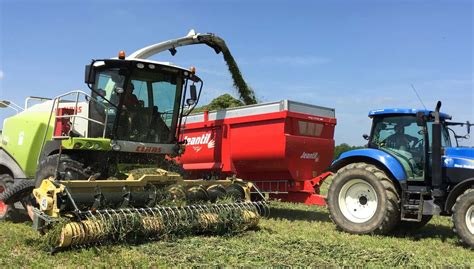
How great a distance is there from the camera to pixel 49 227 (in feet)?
16.1

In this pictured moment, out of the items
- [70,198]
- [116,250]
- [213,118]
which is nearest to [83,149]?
[70,198]

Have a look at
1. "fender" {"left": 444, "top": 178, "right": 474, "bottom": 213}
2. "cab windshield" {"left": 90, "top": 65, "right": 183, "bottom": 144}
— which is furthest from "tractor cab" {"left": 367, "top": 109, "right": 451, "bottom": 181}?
"cab windshield" {"left": 90, "top": 65, "right": 183, "bottom": 144}

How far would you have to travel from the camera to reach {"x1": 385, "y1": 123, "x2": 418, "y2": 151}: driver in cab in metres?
6.72

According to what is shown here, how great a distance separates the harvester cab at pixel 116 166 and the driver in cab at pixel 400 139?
2.03 m

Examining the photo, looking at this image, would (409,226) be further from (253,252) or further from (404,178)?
(253,252)

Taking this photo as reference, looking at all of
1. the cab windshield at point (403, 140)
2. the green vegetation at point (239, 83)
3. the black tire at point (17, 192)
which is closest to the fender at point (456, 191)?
the cab windshield at point (403, 140)

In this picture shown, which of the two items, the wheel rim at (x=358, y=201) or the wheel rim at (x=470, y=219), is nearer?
the wheel rim at (x=470, y=219)

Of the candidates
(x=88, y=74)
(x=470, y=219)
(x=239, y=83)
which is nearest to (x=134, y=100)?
(x=88, y=74)

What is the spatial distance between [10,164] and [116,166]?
2.35m

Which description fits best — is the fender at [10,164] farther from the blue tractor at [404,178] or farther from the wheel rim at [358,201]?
the wheel rim at [358,201]

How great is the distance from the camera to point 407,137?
22.1 feet

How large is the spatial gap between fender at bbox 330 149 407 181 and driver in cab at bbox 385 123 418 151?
0.22 meters

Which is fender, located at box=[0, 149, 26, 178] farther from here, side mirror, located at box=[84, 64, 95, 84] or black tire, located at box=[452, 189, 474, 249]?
black tire, located at box=[452, 189, 474, 249]

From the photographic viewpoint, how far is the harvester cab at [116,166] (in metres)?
5.06
